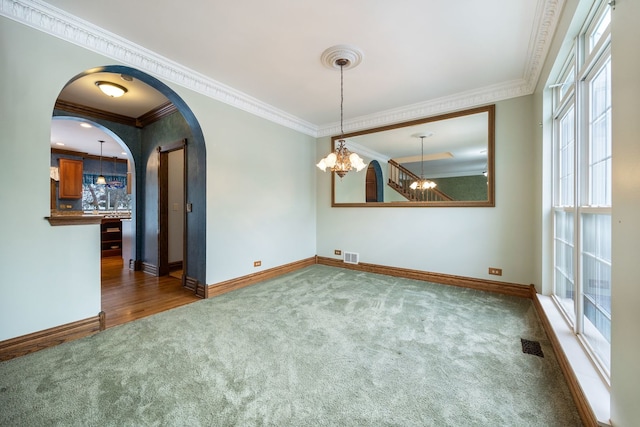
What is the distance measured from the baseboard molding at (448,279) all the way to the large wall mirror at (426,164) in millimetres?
1034

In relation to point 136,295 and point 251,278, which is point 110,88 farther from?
point 251,278

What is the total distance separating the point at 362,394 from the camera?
1.52 meters

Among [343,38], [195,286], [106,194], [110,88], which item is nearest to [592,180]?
[343,38]

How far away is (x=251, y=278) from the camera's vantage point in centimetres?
378

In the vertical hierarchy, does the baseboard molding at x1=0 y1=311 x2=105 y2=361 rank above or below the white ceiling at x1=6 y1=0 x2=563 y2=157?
below

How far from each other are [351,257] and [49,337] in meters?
3.78

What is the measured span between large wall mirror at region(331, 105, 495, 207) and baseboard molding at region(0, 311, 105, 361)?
11.9 ft

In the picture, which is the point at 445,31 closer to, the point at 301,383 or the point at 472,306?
the point at 472,306

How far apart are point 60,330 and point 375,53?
3.75m

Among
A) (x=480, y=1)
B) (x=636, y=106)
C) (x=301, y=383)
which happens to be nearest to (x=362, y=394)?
(x=301, y=383)

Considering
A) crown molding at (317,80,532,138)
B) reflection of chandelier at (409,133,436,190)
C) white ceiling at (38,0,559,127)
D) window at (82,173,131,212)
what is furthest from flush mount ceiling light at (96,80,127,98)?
window at (82,173,131,212)

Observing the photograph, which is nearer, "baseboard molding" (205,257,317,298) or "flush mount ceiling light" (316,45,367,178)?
"flush mount ceiling light" (316,45,367,178)

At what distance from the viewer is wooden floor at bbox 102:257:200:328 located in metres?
2.73

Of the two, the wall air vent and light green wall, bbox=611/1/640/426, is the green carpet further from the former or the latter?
the wall air vent
